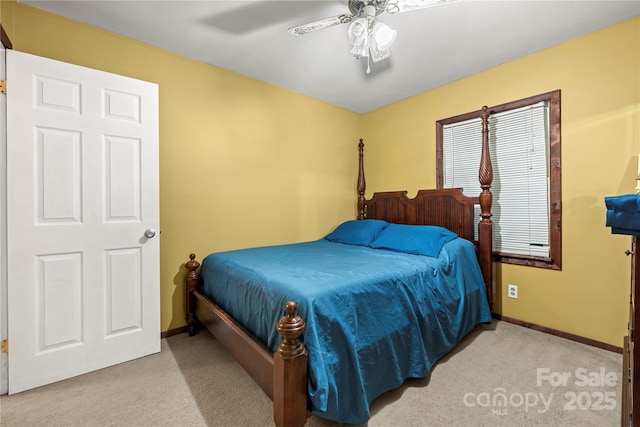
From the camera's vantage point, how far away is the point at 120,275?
200 cm

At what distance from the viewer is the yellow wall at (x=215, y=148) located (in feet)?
6.84

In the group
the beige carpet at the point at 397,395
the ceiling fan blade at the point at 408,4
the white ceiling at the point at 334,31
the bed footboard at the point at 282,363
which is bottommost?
the beige carpet at the point at 397,395

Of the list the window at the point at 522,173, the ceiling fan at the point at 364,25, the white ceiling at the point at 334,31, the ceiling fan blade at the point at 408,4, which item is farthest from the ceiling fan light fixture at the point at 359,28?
the window at the point at 522,173

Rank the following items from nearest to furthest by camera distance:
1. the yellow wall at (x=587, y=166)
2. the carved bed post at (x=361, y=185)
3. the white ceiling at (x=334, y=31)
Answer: the white ceiling at (x=334, y=31) → the yellow wall at (x=587, y=166) → the carved bed post at (x=361, y=185)

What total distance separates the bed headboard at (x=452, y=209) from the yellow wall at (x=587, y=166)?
1.04ft

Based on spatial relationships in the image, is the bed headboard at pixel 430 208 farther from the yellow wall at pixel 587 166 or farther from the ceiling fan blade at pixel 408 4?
the ceiling fan blade at pixel 408 4

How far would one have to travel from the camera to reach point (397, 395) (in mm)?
1616

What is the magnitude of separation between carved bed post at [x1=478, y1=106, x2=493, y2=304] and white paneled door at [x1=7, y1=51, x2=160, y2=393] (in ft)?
9.17

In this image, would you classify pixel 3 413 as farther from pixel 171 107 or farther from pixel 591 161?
pixel 591 161

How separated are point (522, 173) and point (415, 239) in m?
1.19

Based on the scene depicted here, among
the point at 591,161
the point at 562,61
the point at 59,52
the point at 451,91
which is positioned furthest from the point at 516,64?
the point at 59,52

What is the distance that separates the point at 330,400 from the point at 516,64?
122 inches

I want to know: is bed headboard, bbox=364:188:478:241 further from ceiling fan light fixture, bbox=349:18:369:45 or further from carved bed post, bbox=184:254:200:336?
carved bed post, bbox=184:254:200:336

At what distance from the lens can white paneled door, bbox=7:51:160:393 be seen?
168cm
